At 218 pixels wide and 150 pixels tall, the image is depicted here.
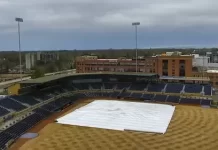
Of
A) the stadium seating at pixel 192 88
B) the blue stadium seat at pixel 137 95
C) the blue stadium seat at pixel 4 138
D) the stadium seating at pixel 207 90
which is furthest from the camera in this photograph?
the blue stadium seat at pixel 137 95

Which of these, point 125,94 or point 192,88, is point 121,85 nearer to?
point 125,94

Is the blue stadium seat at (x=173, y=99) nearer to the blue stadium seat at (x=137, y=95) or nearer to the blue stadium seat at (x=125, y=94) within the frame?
the blue stadium seat at (x=137, y=95)

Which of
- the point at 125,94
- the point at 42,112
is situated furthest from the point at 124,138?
the point at 125,94

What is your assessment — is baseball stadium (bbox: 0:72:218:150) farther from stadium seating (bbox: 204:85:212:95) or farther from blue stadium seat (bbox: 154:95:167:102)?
stadium seating (bbox: 204:85:212:95)

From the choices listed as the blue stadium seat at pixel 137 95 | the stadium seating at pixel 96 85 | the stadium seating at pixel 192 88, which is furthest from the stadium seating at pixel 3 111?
the stadium seating at pixel 192 88

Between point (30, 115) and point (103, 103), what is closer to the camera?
point (30, 115)

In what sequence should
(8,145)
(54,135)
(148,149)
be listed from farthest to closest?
1. (54,135)
2. (8,145)
3. (148,149)

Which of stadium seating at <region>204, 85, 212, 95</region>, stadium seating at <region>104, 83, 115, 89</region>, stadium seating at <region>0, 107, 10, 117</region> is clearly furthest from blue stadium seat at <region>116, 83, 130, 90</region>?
stadium seating at <region>0, 107, 10, 117</region>

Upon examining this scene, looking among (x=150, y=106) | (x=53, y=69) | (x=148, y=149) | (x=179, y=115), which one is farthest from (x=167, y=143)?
(x=53, y=69)

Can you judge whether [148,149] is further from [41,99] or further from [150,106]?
[41,99]
